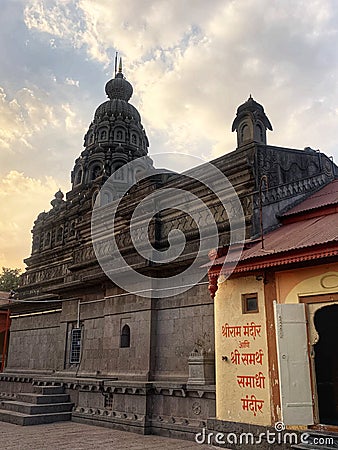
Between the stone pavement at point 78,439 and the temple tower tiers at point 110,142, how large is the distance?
2059cm

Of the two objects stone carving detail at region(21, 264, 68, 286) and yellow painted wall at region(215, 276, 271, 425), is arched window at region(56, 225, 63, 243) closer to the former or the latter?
stone carving detail at region(21, 264, 68, 286)

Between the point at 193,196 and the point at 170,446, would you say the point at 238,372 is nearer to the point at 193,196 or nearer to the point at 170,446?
the point at 170,446

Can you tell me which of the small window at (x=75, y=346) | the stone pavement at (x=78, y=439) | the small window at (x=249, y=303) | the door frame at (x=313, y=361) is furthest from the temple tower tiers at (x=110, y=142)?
the door frame at (x=313, y=361)

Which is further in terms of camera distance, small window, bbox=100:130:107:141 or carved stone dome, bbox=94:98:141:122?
carved stone dome, bbox=94:98:141:122

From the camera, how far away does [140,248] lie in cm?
1498

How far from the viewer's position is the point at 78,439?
1171 centimetres

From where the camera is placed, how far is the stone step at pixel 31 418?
1419cm

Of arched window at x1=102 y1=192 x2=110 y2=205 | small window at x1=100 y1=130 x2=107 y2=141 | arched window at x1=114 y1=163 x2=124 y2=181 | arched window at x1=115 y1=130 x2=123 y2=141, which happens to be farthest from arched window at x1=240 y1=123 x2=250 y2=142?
small window at x1=100 y1=130 x2=107 y2=141

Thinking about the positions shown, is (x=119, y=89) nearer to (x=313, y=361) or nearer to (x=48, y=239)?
(x=48, y=239)

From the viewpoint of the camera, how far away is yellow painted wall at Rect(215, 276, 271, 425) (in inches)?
385

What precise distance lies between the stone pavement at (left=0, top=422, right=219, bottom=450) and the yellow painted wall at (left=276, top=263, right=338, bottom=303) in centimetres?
396

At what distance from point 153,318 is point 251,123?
26.2 feet

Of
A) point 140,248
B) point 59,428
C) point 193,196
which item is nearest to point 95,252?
point 140,248

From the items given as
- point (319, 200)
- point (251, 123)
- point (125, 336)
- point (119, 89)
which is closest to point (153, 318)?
point (125, 336)
